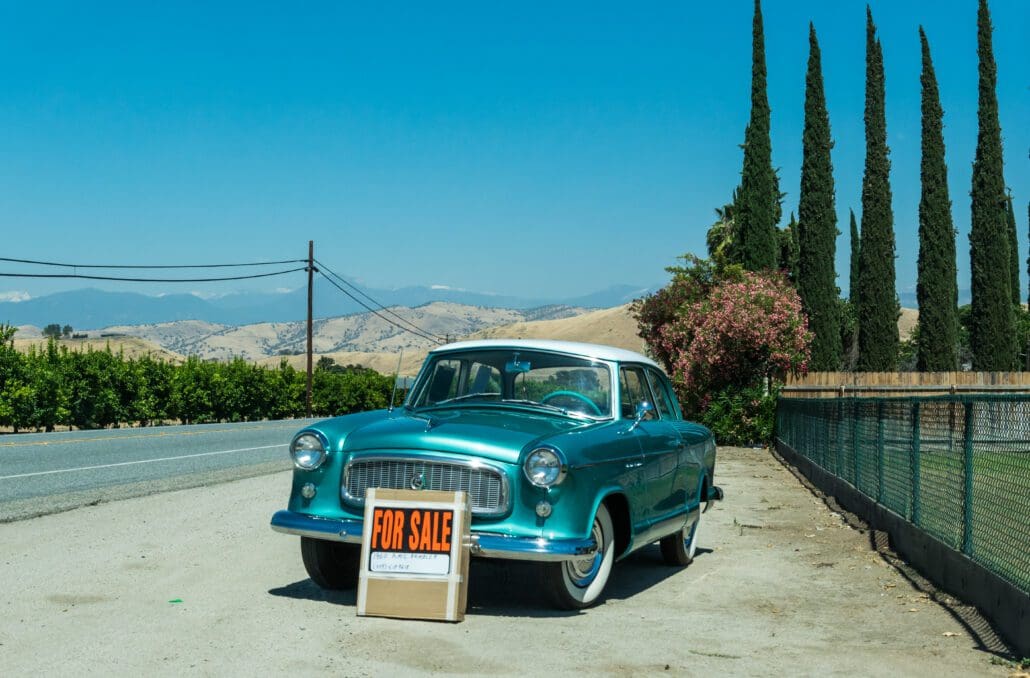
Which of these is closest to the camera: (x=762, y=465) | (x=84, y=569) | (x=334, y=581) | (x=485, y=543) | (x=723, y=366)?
(x=485, y=543)

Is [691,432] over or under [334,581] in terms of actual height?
over

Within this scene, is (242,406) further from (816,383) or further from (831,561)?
(831,561)

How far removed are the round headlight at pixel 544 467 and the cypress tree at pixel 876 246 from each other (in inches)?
1498

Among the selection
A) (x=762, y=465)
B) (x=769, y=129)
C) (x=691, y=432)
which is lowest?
(x=762, y=465)

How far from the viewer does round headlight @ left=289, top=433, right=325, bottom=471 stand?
7.55 m

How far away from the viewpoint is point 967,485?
25.9ft

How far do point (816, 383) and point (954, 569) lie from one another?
76.8 ft

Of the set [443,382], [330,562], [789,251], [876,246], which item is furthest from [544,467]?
[789,251]

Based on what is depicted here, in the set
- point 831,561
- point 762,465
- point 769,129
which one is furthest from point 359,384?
point 831,561

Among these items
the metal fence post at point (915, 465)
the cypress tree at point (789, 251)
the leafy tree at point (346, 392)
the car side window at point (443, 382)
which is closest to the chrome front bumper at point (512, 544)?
the car side window at point (443, 382)

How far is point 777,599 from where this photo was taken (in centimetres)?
823

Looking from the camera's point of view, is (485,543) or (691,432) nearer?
(485,543)

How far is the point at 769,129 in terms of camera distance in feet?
141

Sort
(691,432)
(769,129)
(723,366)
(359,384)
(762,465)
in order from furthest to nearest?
(359,384)
(769,129)
(723,366)
(762,465)
(691,432)
